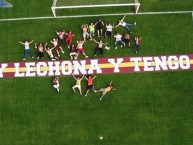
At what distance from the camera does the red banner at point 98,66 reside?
81.7ft

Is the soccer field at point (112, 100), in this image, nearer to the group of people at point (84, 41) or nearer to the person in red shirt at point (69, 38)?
the group of people at point (84, 41)

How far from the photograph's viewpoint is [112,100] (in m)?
24.3

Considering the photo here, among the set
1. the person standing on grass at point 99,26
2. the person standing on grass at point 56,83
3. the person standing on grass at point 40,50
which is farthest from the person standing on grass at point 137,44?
the person standing on grass at point 40,50

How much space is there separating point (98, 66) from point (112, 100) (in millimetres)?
2517

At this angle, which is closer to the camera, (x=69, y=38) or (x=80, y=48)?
(x=80, y=48)

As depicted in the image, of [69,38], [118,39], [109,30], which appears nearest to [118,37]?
[118,39]

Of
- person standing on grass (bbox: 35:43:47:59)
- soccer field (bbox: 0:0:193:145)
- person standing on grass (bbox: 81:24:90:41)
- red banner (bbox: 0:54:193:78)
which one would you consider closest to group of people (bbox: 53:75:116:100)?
soccer field (bbox: 0:0:193:145)

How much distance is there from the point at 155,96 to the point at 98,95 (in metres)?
3.68

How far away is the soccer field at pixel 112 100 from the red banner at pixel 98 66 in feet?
1.14

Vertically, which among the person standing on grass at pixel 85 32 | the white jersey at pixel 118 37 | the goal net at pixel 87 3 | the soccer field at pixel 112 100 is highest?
the goal net at pixel 87 3

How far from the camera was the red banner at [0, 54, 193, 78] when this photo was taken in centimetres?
2489

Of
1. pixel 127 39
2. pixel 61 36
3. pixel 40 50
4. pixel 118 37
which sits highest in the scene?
pixel 61 36

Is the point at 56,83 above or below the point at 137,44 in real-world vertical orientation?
below

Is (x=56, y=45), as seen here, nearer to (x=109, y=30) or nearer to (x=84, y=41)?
(x=84, y=41)
